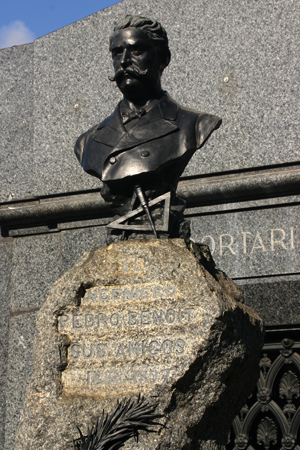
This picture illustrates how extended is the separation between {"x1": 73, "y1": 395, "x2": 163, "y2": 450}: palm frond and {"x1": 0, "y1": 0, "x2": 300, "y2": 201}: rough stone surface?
3151mm

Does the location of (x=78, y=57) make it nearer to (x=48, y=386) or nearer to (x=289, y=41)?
(x=289, y=41)

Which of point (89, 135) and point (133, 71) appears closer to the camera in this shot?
point (133, 71)

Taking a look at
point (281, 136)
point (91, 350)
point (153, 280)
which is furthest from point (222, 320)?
point (281, 136)

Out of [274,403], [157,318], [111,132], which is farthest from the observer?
[274,403]

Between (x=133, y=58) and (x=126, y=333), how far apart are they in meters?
1.67

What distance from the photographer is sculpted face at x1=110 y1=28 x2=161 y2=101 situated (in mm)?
4996

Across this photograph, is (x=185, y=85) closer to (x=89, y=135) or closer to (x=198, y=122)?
(x=89, y=135)

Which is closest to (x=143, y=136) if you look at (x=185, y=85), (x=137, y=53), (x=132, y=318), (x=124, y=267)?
(x=137, y=53)

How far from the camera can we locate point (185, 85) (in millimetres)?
7207

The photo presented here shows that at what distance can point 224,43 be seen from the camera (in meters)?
7.13

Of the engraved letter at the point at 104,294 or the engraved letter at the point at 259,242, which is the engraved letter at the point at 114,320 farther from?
the engraved letter at the point at 259,242

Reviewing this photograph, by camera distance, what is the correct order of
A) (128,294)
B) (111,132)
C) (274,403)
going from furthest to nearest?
(274,403), (111,132), (128,294)

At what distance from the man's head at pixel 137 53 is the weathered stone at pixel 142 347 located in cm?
107

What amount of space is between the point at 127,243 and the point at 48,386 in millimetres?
867
